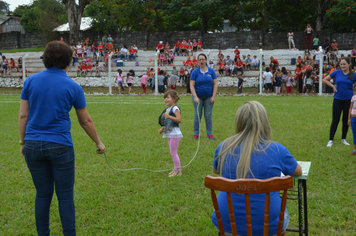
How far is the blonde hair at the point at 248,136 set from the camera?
8.30 feet

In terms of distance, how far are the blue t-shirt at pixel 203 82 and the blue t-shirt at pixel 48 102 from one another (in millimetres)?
5214

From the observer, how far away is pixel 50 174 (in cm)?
317

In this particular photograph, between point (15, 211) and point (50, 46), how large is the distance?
2507mm

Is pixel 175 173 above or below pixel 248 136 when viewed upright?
below

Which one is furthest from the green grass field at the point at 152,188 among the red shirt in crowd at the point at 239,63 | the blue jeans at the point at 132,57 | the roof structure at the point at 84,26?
the roof structure at the point at 84,26

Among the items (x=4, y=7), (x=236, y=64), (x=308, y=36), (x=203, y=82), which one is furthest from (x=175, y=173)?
(x=4, y=7)

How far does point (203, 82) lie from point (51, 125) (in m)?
5.38

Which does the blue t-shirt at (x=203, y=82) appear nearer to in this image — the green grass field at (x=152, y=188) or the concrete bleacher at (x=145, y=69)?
the green grass field at (x=152, y=188)

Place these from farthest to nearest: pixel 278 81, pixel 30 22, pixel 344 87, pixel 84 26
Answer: pixel 30 22 → pixel 84 26 → pixel 278 81 → pixel 344 87

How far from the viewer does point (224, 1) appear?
3766cm

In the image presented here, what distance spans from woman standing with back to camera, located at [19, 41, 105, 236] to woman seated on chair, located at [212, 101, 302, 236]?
1.43 m

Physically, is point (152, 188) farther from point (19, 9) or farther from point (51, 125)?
point (19, 9)

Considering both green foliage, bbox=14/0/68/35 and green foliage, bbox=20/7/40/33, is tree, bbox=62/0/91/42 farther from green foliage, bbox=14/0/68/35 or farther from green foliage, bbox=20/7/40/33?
green foliage, bbox=20/7/40/33

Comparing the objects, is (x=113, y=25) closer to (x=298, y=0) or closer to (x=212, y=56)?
(x=212, y=56)
